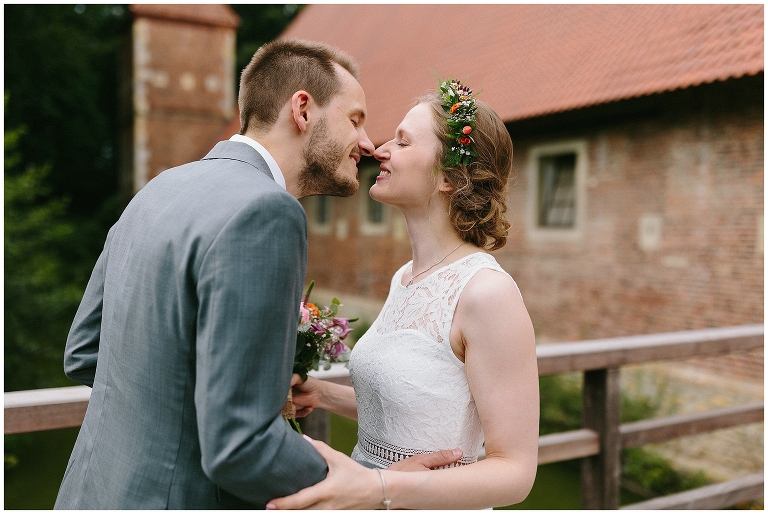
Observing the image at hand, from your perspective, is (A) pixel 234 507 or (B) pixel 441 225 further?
(B) pixel 441 225

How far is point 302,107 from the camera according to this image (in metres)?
1.77

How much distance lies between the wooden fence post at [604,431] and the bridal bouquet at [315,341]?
1.44m

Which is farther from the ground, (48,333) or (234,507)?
(234,507)

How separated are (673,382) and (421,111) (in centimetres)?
717

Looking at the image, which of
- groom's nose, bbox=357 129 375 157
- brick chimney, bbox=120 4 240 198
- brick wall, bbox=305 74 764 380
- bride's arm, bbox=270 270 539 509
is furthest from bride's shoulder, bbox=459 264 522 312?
brick chimney, bbox=120 4 240 198

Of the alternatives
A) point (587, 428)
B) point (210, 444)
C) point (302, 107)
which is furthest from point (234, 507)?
point (587, 428)

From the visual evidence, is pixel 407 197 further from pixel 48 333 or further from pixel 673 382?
pixel 48 333

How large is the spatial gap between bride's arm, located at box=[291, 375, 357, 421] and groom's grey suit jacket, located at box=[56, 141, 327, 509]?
2.32ft

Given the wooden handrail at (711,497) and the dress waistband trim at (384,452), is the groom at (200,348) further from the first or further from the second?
the wooden handrail at (711,497)

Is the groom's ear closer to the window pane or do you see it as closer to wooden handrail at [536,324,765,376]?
wooden handrail at [536,324,765,376]

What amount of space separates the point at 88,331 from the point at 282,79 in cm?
83

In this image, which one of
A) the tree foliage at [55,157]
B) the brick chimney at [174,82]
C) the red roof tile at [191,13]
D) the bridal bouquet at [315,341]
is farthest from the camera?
the brick chimney at [174,82]

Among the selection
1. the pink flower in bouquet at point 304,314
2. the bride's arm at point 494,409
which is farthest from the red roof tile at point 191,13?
the bride's arm at point 494,409

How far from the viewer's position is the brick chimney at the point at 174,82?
20000 millimetres
